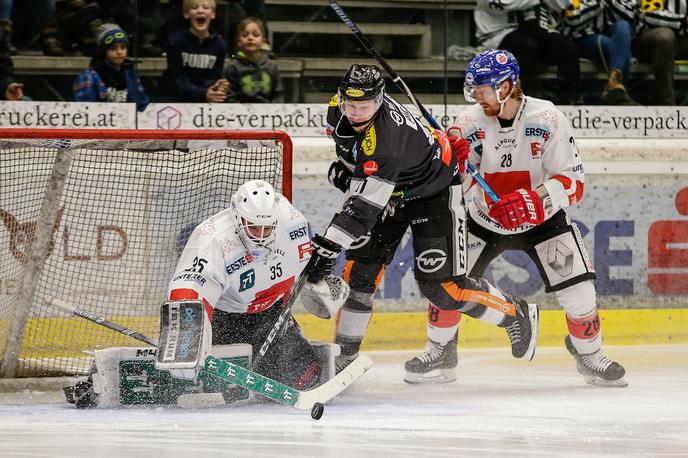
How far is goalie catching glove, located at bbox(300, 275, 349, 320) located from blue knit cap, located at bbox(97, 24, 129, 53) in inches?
74.5

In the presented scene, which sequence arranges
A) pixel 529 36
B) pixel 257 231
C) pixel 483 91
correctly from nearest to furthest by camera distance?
pixel 257 231 → pixel 483 91 → pixel 529 36

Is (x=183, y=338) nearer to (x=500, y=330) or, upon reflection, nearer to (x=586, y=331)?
(x=586, y=331)

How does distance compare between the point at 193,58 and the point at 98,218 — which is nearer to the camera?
the point at 98,218

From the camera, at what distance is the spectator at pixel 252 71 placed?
557cm

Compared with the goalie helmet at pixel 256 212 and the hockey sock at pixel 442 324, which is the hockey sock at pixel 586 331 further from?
the goalie helmet at pixel 256 212

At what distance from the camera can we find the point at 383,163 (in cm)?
403

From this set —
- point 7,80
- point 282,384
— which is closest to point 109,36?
point 7,80

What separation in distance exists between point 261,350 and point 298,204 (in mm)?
1611

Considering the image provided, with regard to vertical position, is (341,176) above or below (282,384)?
above

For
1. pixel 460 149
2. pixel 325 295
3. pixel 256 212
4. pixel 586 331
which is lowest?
pixel 586 331

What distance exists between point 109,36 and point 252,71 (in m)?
0.64

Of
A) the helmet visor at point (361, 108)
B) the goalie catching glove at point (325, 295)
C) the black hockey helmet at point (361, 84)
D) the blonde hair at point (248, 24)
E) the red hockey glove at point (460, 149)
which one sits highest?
the blonde hair at point (248, 24)

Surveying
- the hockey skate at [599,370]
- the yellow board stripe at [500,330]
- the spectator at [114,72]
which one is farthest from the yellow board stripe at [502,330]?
the spectator at [114,72]

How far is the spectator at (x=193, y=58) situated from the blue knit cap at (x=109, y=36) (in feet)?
0.65
